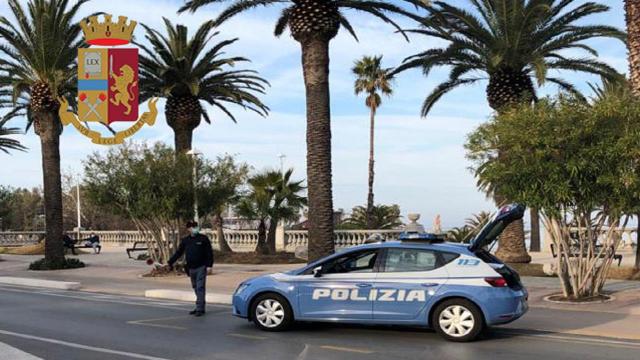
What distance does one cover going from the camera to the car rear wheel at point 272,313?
10719mm

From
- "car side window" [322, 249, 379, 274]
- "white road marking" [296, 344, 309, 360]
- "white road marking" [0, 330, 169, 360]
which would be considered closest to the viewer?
"white road marking" [296, 344, 309, 360]

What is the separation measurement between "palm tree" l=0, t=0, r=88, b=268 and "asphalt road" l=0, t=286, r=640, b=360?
14588mm

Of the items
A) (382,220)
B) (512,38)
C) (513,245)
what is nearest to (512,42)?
(512,38)

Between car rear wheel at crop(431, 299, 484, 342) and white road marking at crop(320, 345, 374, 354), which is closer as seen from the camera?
white road marking at crop(320, 345, 374, 354)

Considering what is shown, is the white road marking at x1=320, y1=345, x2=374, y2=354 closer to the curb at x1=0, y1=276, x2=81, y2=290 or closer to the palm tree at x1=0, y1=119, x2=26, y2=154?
the curb at x1=0, y1=276, x2=81, y2=290

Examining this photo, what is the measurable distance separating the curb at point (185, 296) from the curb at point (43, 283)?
3.19m

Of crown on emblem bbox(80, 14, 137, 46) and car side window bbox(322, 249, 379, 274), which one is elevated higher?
crown on emblem bbox(80, 14, 137, 46)

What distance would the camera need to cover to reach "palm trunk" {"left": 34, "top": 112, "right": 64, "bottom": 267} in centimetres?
2673

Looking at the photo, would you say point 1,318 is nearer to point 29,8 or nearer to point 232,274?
point 232,274

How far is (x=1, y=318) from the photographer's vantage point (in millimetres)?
12836

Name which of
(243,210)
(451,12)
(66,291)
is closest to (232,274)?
(66,291)

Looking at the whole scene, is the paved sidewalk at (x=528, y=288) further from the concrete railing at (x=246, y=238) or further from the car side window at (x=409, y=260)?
the car side window at (x=409, y=260)

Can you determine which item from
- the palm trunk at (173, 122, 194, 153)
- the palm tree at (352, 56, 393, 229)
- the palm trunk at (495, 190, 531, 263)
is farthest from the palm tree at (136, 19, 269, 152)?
the palm tree at (352, 56, 393, 229)

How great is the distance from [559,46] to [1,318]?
58.0 feet
